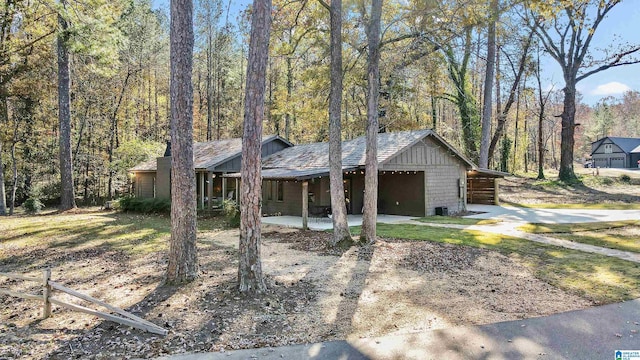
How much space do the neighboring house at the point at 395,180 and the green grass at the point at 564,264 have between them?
4773 mm

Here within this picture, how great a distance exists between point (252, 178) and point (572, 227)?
37.5ft

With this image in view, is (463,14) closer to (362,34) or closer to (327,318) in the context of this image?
(362,34)

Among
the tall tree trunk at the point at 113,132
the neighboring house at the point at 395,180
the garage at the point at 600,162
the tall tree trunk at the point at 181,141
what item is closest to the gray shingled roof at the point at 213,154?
the neighboring house at the point at 395,180

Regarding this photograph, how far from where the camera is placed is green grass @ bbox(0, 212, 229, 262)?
37.0 feet

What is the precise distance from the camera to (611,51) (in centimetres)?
2216

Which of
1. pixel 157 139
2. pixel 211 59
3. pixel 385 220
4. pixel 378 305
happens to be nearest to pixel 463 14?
pixel 378 305

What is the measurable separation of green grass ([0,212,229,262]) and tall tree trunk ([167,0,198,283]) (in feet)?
13.2

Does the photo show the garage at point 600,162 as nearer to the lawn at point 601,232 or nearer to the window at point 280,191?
the lawn at point 601,232

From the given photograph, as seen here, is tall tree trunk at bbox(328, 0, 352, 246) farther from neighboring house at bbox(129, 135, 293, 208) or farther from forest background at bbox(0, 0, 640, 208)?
neighboring house at bbox(129, 135, 293, 208)

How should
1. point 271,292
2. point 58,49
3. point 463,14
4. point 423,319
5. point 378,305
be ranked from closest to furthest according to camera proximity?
point 423,319, point 378,305, point 271,292, point 463,14, point 58,49

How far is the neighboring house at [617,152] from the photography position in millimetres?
45219

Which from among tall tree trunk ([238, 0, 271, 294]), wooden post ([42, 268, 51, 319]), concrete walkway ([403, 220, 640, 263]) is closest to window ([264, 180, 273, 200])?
concrete walkway ([403, 220, 640, 263])

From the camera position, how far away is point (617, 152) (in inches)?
1833

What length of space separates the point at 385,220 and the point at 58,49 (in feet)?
57.9
